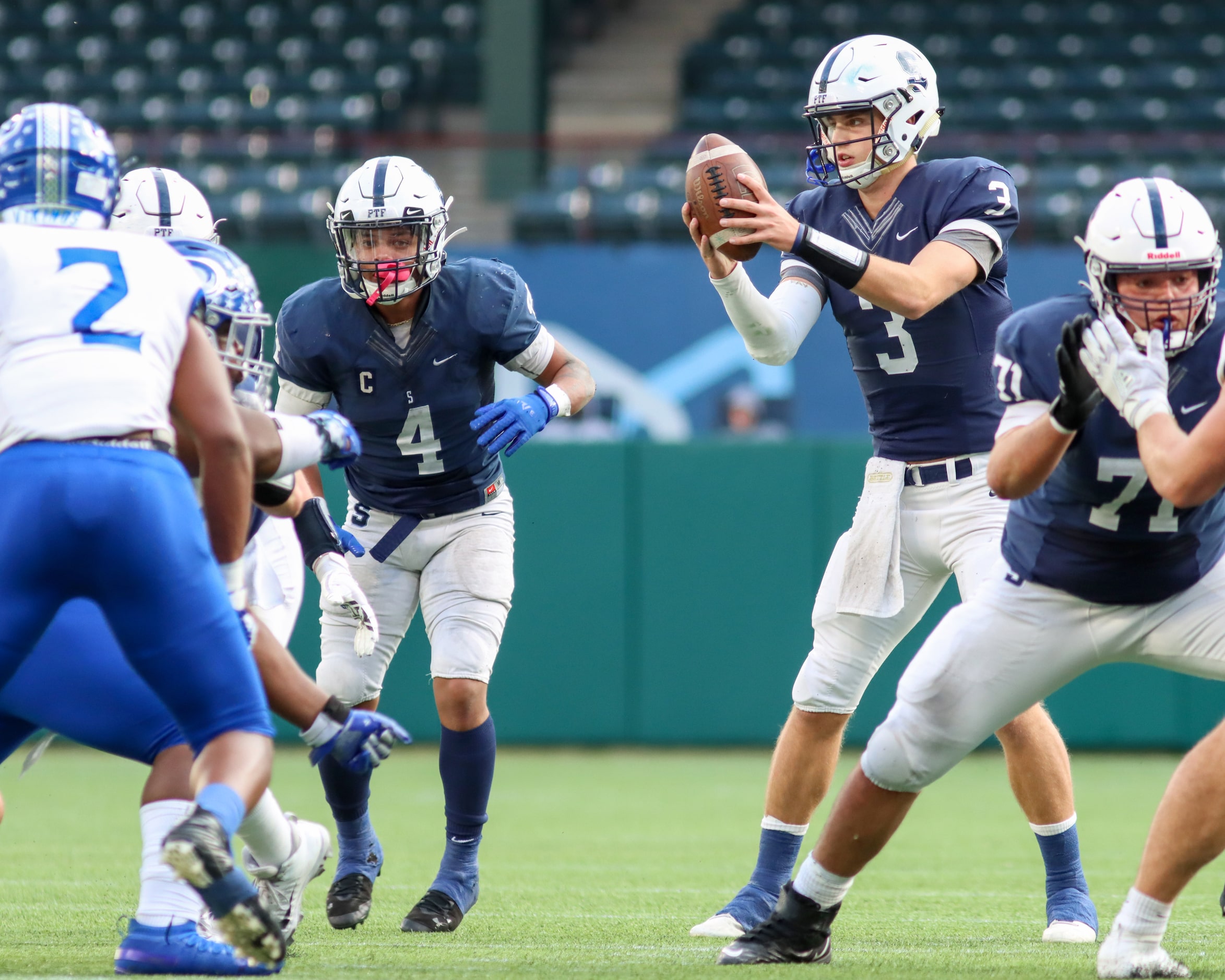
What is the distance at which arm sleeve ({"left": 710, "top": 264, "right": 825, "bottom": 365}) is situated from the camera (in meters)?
4.01

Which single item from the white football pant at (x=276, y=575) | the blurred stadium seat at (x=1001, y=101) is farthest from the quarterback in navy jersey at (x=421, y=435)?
the blurred stadium seat at (x=1001, y=101)

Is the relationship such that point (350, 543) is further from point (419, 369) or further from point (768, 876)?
point (768, 876)

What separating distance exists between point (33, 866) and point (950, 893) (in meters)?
3.01

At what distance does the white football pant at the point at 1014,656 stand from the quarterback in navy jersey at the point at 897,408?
66cm

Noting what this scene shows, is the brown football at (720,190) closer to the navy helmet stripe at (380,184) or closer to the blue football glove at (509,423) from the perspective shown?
the blue football glove at (509,423)

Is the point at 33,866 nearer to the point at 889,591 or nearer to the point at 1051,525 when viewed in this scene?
the point at 889,591

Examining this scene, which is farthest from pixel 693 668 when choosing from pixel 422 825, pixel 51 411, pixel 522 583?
pixel 51 411

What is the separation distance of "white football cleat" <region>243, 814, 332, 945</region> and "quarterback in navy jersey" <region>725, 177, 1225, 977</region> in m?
1.22

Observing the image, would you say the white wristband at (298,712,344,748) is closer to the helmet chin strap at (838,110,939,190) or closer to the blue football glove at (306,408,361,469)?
the blue football glove at (306,408,361,469)

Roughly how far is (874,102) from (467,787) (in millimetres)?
2154

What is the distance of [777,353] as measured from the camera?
419 cm

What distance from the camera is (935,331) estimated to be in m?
4.21

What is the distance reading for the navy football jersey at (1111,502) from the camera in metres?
3.31

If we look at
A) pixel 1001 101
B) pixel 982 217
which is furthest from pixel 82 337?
pixel 1001 101
